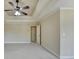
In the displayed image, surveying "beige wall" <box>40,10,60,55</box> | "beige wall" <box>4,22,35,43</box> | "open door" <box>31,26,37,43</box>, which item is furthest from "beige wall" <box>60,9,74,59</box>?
"open door" <box>31,26,37,43</box>

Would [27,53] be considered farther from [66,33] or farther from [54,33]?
[66,33]

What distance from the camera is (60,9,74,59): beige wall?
5840mm

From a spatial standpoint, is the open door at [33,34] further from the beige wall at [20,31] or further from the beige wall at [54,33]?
the beige wall at [54,33]

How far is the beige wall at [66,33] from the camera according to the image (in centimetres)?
584

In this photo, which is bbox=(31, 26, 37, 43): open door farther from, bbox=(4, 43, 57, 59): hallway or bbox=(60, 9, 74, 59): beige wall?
bbox=(60, 9, 74, 59): beige wall

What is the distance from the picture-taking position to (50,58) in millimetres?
5777

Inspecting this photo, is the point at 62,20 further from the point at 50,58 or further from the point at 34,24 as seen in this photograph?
the point at 34,24

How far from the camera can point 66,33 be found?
5.93 m

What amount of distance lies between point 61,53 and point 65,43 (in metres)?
0.46

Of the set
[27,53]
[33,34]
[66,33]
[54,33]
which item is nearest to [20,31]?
[33,34]

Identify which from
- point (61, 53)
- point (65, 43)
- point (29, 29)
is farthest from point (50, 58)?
point (29, 29)

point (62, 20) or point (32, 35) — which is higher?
point (62, 20)

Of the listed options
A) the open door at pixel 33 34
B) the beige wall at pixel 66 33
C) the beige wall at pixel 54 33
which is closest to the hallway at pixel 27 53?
the beige wall at pixel 54 33

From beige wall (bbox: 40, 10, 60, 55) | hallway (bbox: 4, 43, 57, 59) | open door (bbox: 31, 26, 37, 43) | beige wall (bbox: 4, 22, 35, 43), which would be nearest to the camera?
hallway (bbox: 4, 43, 57, 59)
